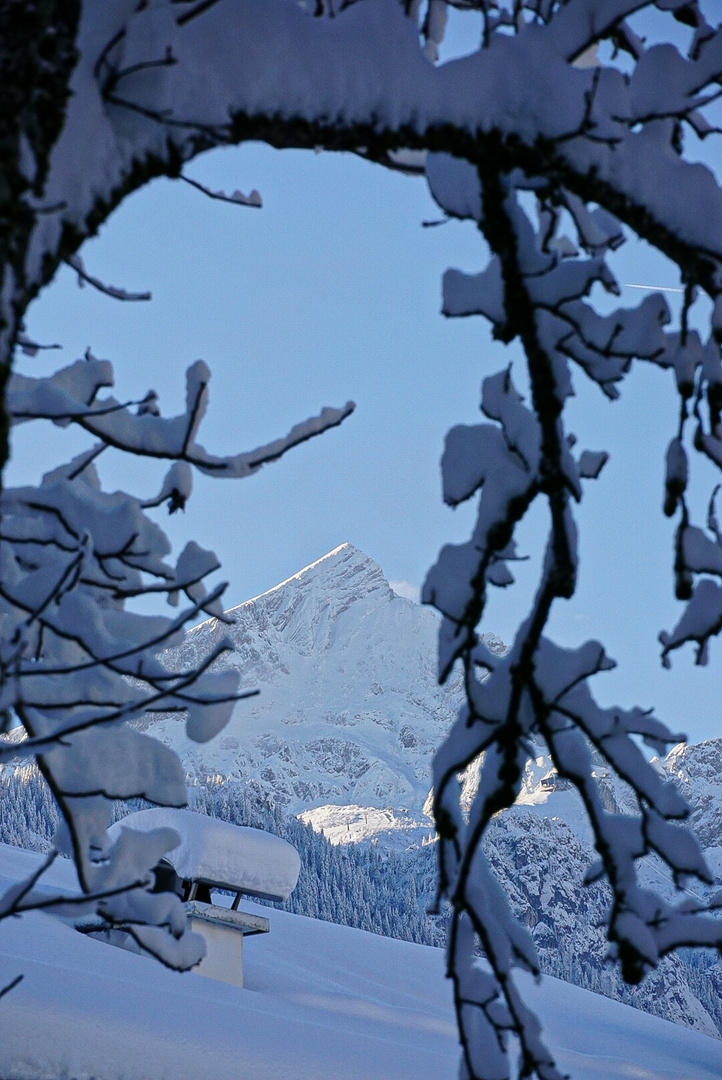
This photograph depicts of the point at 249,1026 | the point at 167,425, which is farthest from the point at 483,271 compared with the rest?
the point at 249,1026

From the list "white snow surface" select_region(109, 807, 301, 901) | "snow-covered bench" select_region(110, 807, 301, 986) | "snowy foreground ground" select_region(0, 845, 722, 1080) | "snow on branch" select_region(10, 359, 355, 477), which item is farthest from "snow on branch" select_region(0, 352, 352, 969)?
"white snow surface" select_region(109, 807, 301, 901)

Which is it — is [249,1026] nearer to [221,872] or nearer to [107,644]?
[221,872]

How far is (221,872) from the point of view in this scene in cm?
907

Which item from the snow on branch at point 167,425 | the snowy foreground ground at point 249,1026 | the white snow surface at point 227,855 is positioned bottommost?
the snowy foreground ground at point 249,1026

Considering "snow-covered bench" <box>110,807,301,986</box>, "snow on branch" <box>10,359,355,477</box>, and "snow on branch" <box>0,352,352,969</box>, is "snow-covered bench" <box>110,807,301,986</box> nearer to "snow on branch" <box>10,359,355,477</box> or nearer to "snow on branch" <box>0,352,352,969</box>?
"snow on branch" <box>0,352,352,969</box>

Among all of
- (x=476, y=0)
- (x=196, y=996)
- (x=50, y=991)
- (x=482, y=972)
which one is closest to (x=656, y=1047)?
(x=196, y=996)

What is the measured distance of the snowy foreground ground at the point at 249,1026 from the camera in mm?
4672

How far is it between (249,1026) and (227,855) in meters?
3.46

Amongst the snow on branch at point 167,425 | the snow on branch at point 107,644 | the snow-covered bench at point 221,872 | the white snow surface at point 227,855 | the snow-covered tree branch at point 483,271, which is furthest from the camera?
the white snow surface at point 227,855

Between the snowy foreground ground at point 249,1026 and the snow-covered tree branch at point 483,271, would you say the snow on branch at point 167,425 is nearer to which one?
the snow-covered tree branch at point 483,271

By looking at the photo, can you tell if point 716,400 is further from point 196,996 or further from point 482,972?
point 196,996

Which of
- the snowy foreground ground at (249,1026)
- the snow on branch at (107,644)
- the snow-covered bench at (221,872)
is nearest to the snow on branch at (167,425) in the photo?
the snow on branch at (107,644)

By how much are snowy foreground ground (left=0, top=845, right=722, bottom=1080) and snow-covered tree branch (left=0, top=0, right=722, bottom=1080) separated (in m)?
2.72

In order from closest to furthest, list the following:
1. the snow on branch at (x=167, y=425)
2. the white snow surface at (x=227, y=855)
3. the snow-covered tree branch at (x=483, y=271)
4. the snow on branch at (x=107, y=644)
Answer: the snow-covered tree branch at (x=483, y=271), the snow on branch at (x=107, y=644), the snow on branch at (x=167, y=425), the white snow surface at (x=227, y=855)
